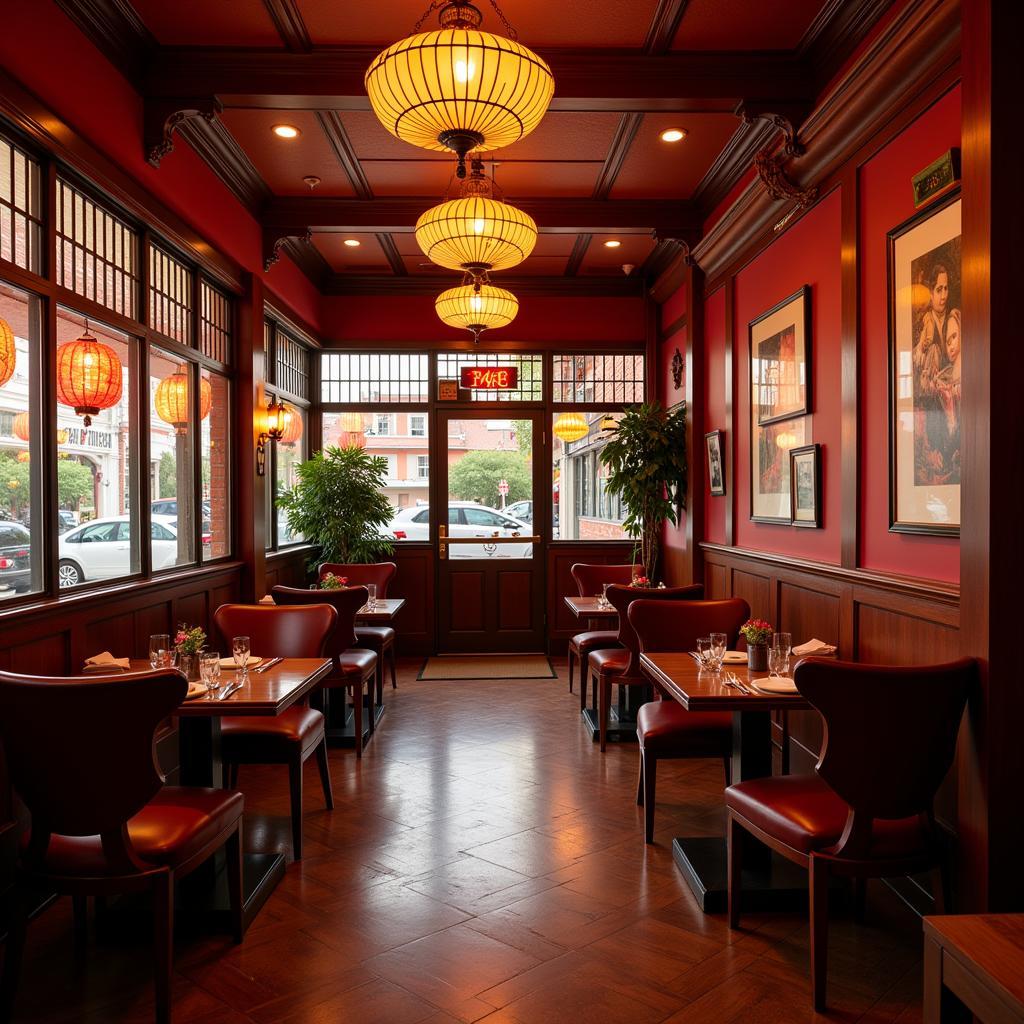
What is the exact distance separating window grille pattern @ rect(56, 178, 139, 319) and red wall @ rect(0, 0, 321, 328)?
0.87ft

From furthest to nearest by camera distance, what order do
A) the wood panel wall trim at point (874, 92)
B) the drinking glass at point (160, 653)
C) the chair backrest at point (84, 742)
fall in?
the drinking glass at point (160, 653)
the wood panel wall trim at point (874, 92)
the chair backrest at point (84, 742)

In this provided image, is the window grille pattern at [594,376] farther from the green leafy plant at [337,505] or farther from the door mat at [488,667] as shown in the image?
the door mat at [488,667]

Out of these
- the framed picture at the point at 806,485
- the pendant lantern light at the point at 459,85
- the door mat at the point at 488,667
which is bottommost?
the door mat at the point at 488,667

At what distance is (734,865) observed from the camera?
303 centimetres

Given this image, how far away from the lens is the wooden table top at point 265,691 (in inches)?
115

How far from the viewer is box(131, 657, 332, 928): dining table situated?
2943 mm

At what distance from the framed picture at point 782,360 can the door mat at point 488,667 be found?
134 inches

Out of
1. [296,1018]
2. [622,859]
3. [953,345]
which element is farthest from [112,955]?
[953,345]

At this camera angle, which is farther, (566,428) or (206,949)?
(566,428)

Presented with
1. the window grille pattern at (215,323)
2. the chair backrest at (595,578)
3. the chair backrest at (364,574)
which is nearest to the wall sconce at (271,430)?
the window grille pattern at (215,323)

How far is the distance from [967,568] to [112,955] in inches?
120

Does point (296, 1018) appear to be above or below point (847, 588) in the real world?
below

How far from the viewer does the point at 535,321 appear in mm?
8633

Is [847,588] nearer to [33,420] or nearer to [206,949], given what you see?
[206,949]
